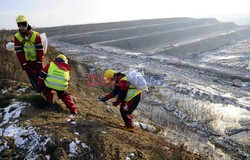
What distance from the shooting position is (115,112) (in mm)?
8414

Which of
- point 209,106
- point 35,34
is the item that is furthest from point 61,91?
point 209,106

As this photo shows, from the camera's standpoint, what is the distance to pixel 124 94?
577cm

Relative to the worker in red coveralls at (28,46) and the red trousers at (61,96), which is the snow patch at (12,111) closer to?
the red trousers at (61,96)

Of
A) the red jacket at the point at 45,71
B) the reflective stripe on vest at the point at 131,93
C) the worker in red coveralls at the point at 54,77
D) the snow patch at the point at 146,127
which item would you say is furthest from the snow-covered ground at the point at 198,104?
the red jacket at the point at 45,71

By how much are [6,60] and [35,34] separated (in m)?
2.94

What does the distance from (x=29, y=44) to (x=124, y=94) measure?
247 cm

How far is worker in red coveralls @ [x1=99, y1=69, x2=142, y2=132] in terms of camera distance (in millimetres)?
5746

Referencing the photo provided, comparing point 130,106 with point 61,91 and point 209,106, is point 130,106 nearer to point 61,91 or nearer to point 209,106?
point 61,91

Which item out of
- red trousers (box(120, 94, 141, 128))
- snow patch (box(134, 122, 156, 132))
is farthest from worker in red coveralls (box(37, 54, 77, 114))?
snow patch (box(134, 122, 156, 132))

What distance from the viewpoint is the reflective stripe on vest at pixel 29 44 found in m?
5.98

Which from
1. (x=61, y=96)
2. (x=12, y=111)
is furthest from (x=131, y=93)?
(x=12, y=111)

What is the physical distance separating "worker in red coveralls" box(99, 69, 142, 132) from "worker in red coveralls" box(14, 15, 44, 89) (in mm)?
1739

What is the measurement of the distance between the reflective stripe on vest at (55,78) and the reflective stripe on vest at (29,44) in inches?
39.3

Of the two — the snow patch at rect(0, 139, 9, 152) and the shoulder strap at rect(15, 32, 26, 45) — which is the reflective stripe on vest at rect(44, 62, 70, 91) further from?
the snow patch at rect(0, 139, 9, 152)
